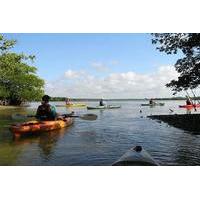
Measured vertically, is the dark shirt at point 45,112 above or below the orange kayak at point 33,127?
above

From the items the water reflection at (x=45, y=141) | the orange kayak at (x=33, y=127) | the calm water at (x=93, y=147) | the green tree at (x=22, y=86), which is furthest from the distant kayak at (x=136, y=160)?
the green tree at (x=22, y=86)

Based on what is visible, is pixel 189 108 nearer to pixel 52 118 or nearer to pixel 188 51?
pixel 188 51

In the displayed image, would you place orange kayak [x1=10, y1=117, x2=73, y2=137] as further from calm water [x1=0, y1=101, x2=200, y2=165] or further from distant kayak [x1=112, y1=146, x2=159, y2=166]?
distant kayak [x1=112, y1=146, x2=159, y2=166]

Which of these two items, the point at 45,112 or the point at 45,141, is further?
the point at 45,112

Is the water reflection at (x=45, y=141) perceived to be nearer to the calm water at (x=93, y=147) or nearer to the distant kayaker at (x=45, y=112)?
the calm water at (x=93, y=147)

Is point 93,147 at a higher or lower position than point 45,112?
lower

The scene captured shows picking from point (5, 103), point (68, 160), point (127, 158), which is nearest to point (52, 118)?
A: point (68, 160)

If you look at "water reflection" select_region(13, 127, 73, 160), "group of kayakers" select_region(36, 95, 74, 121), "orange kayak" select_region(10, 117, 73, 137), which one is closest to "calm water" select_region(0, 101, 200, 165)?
"water reflection" select_region(13, 127, 73, 160)

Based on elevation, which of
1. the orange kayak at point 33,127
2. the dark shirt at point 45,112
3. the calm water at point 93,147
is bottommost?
the calm water at point 93,147

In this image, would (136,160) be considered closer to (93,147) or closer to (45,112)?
(93,147)

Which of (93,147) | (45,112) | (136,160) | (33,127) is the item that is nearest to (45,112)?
(45,112)
